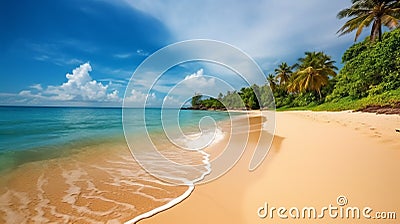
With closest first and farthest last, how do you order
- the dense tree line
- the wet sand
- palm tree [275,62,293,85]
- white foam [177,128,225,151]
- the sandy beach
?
the sandy beach < the wet sand < white foam [177,128,225,151] < the dense tree line < palm tree [275,62,293,85]

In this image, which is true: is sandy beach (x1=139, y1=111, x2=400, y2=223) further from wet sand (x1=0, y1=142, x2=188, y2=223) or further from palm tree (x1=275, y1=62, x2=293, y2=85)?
palm tree (x1=275, y1=62, x2=293, y2=85)

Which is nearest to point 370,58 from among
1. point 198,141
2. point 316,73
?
point 316,73

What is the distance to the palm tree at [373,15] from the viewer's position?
51.1 feet

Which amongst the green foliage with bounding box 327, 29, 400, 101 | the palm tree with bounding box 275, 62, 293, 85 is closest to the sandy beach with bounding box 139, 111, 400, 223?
the green foliage with bounding box 327, 29, 400, 101

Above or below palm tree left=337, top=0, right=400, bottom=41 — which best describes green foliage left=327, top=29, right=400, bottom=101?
below

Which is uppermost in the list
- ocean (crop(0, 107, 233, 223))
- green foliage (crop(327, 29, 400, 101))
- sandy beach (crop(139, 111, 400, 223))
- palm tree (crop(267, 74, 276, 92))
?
palm tree (crop(267, 74, 276, 92))

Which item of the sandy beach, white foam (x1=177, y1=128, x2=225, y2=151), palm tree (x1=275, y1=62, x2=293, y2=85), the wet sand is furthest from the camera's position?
palm tree (x1=275, y1=62, x2=293, y2=85)

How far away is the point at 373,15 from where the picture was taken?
16.1 meters

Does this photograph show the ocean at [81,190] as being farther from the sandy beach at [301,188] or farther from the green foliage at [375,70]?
the green foliage at [375,70]

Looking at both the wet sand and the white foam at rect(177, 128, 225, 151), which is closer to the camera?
the wet sand

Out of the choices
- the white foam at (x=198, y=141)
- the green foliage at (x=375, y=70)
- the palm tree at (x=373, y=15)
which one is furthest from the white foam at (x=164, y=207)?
the palm tree at (x=373, y=15)

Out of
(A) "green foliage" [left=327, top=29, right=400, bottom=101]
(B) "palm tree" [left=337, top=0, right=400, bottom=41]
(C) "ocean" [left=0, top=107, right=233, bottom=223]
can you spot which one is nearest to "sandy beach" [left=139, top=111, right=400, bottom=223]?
(C) "ocean" [left=0, top=107, right=233, bottom=223]

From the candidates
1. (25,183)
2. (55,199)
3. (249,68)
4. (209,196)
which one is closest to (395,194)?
(209,196)

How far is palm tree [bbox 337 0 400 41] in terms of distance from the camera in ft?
51.1
